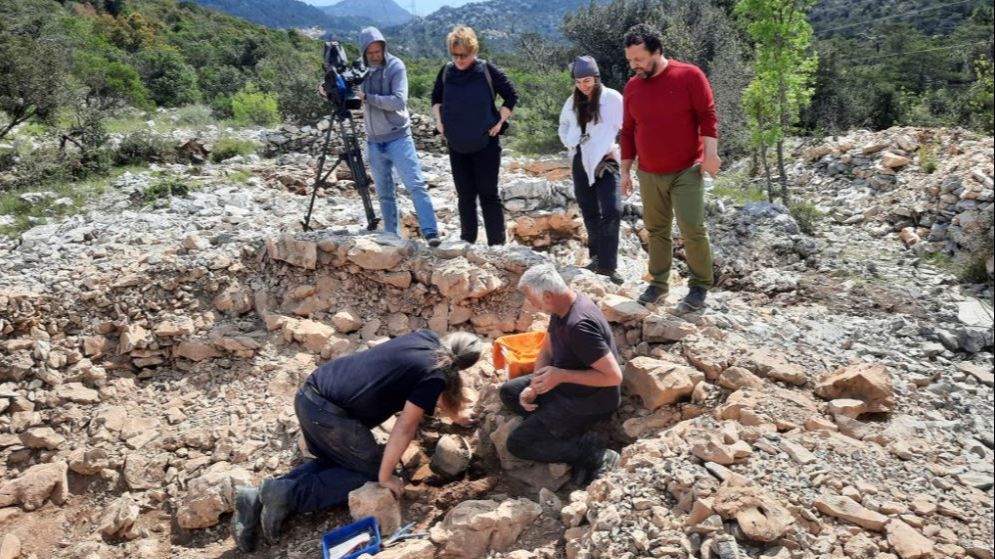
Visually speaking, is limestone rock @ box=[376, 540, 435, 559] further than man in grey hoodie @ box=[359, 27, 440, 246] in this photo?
No

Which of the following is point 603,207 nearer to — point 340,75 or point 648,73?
point 648,73

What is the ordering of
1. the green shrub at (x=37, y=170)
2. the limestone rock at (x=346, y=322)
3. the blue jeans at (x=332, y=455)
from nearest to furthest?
the blue jeans at (x=332, y=455), the limestone rock at (x=346, y=322), the green shrub at (x=37, y=170)

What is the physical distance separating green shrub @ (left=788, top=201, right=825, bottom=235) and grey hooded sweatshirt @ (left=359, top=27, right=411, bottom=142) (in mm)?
4352

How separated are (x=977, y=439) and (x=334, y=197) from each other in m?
6.05

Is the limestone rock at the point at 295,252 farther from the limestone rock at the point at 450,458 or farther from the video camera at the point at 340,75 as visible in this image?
the limestone rock at the point at 450,458

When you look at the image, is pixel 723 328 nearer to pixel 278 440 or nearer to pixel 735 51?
pixel 278 440

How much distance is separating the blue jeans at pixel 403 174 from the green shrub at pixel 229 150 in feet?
18.4

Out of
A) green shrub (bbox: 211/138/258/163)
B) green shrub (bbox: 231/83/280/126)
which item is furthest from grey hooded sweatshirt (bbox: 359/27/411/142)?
green shrub (bbox: 231/83/280/126)

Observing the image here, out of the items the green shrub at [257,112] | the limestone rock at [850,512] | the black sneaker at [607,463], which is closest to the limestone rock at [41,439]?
the black sneaker at [607,463]

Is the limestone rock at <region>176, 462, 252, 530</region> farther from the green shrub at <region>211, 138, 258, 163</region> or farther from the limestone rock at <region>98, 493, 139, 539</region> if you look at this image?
the green shrub at <region>211, 138, 258, 163</region>

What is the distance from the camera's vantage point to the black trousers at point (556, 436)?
10.6ft

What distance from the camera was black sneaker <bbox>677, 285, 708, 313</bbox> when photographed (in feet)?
12.9

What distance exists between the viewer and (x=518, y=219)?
605 cm

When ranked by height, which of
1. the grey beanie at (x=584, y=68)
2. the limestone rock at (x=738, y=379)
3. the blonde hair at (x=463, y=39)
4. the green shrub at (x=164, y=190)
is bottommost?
the limestone rock at (x=738, y=379)
